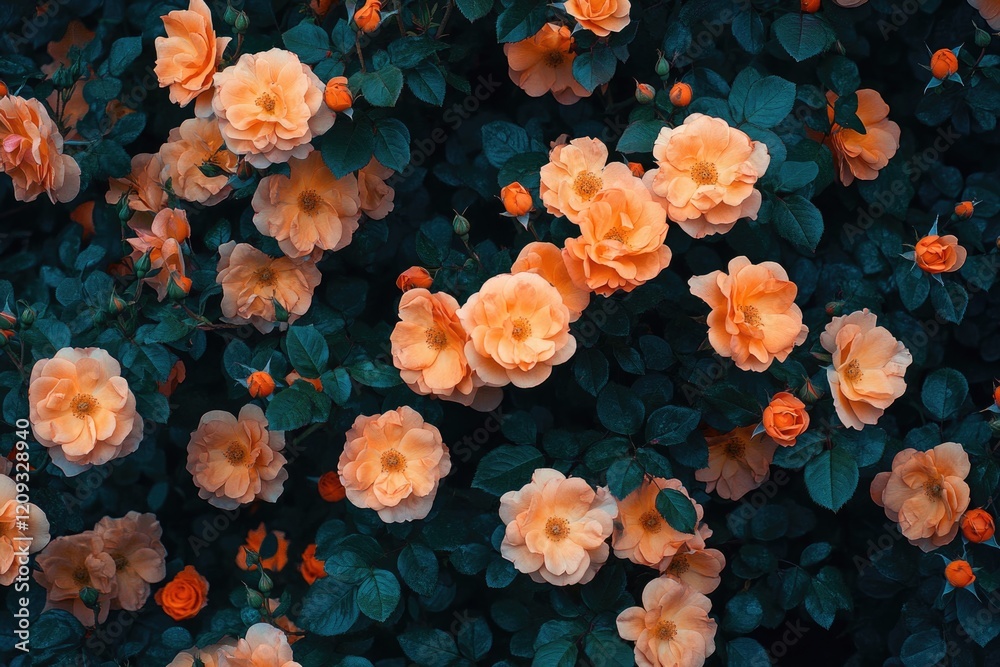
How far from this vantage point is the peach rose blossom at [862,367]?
1.82 m

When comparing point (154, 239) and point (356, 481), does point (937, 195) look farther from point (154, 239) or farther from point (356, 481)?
point (154, 239)

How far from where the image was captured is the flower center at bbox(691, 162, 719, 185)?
1.71m

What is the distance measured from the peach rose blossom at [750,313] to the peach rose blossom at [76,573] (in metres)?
1.54

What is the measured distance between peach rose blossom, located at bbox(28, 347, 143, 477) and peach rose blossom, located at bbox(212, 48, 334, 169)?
53 centimetres

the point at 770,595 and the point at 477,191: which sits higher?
the point at 477,191

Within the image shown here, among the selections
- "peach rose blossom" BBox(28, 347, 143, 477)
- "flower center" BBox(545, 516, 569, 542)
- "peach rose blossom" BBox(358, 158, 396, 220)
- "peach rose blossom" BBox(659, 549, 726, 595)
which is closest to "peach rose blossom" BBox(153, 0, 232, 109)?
"peach rose blossom" BBox(358, 158, 396, 220)

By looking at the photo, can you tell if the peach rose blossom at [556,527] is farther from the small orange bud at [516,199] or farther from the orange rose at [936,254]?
the orange rose at [936,254]

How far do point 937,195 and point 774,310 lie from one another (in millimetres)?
860

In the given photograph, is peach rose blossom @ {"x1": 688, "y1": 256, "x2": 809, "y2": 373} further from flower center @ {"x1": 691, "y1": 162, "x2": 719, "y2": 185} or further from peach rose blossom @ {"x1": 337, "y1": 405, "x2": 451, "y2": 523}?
peach rose blossom @ {"x1": 337, "y1": 405, "x2": 451, "y2": 523}

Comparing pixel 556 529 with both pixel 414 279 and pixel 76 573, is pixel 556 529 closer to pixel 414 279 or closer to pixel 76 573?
pixel 414 279

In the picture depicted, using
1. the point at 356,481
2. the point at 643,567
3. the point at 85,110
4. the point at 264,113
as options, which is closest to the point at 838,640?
the point at 643,567

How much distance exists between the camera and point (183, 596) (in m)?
2.23

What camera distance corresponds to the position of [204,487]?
2.09 m

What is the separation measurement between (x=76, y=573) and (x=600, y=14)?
181cm
